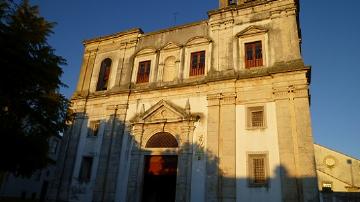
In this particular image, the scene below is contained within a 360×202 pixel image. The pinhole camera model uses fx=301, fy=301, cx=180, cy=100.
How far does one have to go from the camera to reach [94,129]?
20281mm

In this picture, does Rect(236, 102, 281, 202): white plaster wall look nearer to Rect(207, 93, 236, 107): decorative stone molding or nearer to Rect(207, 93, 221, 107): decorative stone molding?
Rect(207, 93, 236, 107): decorative stone molding

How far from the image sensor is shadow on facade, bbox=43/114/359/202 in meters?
14.3

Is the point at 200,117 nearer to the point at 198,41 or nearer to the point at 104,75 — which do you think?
the point at 198,41

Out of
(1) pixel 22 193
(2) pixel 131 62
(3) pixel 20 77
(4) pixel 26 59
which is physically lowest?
(1) pixel 22 193

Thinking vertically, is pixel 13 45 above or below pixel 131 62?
below

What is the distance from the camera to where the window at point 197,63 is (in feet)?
61.4

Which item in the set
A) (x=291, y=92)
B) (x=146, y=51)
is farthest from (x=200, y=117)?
(x=146, y=51)

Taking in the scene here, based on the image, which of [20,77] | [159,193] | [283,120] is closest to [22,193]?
[159,193]

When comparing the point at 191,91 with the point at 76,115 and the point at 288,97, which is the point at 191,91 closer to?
the point at 288,97

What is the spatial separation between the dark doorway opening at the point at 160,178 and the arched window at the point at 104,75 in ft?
23.2

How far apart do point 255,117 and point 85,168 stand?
1121 centimetres

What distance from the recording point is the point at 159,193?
18.0 m

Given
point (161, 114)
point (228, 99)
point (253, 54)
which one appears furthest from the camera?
point (161, 114)

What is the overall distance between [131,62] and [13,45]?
8.98 meters
